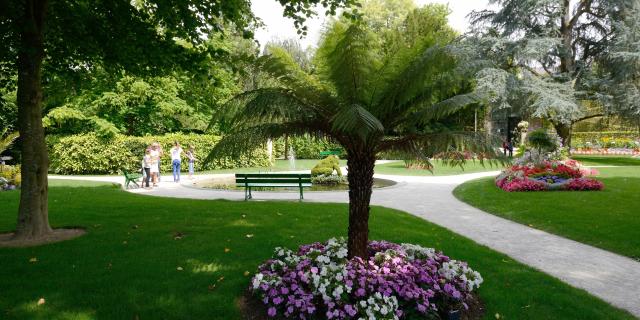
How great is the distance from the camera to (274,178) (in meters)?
12.1

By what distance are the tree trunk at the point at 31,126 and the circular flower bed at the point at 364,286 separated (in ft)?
13.7

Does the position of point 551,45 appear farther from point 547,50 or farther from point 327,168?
point 327,168

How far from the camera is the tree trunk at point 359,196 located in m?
4.54

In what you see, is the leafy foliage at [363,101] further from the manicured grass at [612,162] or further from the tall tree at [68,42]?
the manicured grass at [612,162]

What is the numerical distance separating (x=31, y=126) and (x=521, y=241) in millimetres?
8032

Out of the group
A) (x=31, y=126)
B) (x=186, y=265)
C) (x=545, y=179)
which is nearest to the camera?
(x=186, y=265)

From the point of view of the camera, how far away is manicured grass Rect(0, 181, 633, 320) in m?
4.25

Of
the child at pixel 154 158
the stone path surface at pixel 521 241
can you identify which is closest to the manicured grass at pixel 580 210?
the stone path surface at pixel 521 241

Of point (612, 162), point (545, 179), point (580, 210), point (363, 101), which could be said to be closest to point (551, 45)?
point (612, 162)

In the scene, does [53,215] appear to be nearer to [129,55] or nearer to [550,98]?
[129,55]

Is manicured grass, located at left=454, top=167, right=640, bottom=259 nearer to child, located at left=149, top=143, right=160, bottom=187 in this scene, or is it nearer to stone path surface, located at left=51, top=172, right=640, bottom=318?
stone path surface, located at left=51, top=172, right=640, bottom=318

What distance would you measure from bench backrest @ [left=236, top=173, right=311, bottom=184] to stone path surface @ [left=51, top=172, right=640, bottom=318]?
0.65m

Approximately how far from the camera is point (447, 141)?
13.3 feet

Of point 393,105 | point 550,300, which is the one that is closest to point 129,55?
point 393,105
